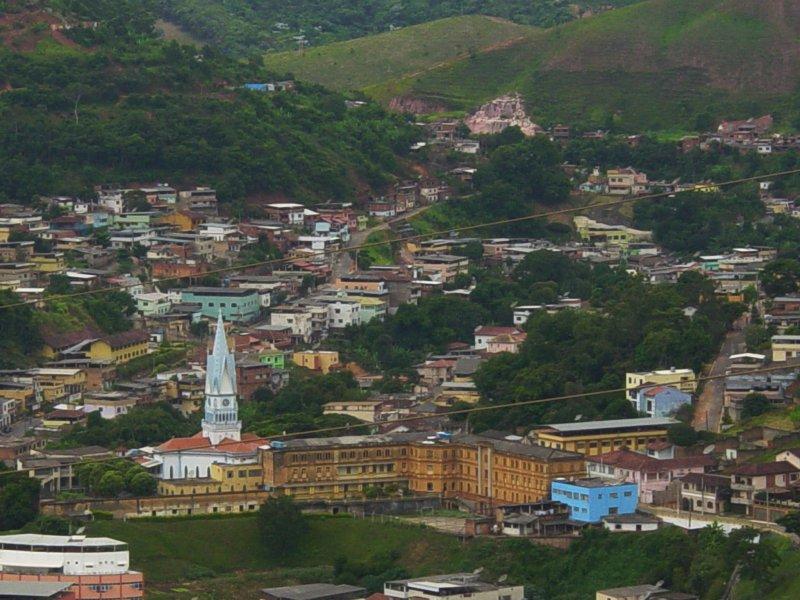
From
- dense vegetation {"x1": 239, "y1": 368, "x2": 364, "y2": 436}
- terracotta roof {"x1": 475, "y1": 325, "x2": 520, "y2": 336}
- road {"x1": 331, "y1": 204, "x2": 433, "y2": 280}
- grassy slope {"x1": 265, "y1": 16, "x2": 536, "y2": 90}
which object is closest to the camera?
dense vegetation {"x1": 239, "y1": 368, "x2": 364, "y2": 436}

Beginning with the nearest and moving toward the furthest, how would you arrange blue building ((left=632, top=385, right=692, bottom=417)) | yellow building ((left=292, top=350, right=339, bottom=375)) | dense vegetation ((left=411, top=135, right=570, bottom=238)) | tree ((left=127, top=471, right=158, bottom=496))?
tree ((left=127, top=471, right=158, bottom=496)) → blue building ((left=632, top=385, right=692, bottom=417)) → yellow building ((left=292, top=350, right=339, bottom=375)) → dense vegetation ((left=411, top=135, right=570, bottom=238))

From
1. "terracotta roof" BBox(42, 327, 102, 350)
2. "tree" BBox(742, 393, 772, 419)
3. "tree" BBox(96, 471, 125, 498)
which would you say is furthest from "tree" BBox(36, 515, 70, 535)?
"terracotta roof" BBox(42, 327, 102, 350)

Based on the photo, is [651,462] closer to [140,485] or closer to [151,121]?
[140,485]

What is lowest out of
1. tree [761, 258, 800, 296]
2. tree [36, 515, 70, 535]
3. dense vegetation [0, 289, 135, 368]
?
tree [36, 515, 70, 535]

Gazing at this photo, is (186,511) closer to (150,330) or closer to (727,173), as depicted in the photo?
(150,330)

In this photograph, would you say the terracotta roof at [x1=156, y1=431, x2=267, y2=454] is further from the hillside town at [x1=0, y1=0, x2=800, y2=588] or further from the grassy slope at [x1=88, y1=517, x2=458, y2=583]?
the grassy slope at [x1=88, y1=517, x2=458, y2=583]

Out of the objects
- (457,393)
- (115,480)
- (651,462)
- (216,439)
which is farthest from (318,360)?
(651,462)

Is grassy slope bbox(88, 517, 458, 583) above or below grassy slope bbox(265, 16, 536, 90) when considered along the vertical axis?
below
